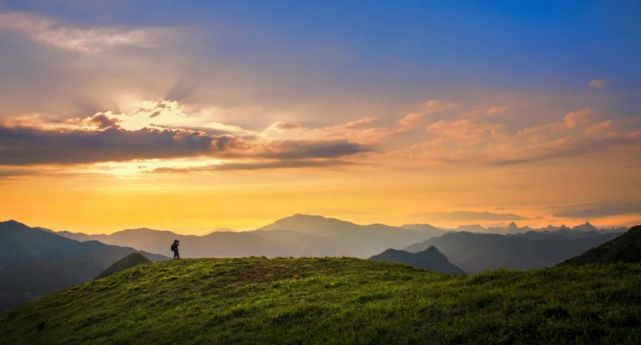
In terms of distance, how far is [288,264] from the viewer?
145ft

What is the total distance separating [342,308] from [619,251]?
17281 millimetres

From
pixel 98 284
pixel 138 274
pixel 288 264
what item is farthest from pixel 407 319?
pixel 98 284

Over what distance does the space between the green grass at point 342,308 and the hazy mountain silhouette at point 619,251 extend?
6330 mm

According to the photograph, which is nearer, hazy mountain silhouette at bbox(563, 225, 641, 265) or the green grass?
the green grass

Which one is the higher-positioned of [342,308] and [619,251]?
[619,251]

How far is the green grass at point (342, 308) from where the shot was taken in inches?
587

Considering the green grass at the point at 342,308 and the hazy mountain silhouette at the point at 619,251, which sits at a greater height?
the hazy mountain silhouette at the point at 619,251

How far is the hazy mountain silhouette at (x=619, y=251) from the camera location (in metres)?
25.5

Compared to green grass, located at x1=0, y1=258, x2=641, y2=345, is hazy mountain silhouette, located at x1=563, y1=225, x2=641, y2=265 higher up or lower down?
higher up

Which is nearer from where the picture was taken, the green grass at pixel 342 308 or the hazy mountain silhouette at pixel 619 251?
the green grass at pixel 342 308

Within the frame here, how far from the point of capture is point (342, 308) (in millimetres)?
22750

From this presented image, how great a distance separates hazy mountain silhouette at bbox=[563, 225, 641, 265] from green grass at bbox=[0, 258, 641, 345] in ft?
20.8

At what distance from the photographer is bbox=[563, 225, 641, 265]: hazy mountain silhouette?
1003 inches

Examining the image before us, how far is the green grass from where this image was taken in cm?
1490
